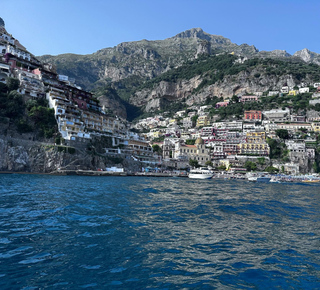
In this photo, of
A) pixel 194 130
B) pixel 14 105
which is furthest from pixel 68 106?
pixel 194 130

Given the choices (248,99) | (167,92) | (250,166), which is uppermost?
(167,92)

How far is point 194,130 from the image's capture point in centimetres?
11000

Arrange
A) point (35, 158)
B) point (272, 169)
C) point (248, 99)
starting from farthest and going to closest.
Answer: point (248, 99), point (272, 169), point (35, 158)

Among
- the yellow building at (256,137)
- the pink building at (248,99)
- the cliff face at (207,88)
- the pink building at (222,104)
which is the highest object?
the cliff face at (207,88)

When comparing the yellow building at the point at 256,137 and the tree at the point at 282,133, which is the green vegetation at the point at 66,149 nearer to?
the yellow building at the point at 256,137

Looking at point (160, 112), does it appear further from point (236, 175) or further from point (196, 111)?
point (236, 175)

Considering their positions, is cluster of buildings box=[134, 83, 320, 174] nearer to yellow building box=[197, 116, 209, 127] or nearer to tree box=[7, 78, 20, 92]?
yellow building box=[197, 116, 209, 127]

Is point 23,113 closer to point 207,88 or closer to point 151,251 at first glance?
point 151,251

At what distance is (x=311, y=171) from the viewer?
76.7 meters

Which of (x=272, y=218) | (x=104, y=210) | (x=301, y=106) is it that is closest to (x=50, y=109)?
(x=104, y=210)

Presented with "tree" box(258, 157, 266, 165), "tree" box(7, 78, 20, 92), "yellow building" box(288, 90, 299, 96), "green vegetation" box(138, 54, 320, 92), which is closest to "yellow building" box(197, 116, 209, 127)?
"tree" box(258, 157, 266, 165)

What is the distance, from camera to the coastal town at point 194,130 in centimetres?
5991

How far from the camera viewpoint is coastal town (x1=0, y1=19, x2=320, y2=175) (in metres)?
59.9

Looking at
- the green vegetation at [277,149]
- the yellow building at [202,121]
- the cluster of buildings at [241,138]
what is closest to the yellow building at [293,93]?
the cluster of buildings at [241,138]
